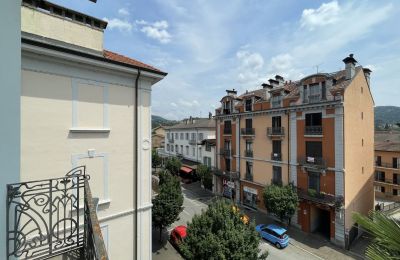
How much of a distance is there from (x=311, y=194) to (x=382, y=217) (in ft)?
60.5

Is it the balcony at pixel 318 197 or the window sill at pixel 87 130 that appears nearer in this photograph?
the window sill at pixel 87 130

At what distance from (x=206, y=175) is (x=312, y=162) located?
15296mm

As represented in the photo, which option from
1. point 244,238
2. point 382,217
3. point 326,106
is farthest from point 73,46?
point 326,106

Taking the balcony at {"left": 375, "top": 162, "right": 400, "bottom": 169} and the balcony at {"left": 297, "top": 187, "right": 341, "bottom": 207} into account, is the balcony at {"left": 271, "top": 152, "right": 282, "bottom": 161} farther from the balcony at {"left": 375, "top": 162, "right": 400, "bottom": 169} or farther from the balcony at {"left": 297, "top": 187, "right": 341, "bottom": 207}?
the balcony at {"left": 375, "top": 162, "right": 400, "bottom": 169}

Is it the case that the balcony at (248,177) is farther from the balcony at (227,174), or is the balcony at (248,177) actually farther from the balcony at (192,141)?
the balcony at (192,141)

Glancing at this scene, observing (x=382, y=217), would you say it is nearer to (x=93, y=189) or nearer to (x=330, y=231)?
(x=93, y=189)

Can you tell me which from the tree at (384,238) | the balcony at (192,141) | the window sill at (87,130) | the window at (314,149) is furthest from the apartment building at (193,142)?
the tree at (384,238)

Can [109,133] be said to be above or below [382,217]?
above

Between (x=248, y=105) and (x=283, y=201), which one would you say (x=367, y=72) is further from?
(x=283, y=201)

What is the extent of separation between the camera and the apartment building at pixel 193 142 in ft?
115

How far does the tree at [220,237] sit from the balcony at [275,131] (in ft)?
42.5

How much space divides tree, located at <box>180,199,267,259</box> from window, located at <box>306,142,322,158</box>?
11.5 m

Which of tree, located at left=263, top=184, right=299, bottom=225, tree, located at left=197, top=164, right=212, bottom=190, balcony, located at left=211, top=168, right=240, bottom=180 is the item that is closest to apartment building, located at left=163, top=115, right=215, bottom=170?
tree, located at left=197, top=164, right=212, bottom=190

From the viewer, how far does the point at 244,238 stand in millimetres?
10445
